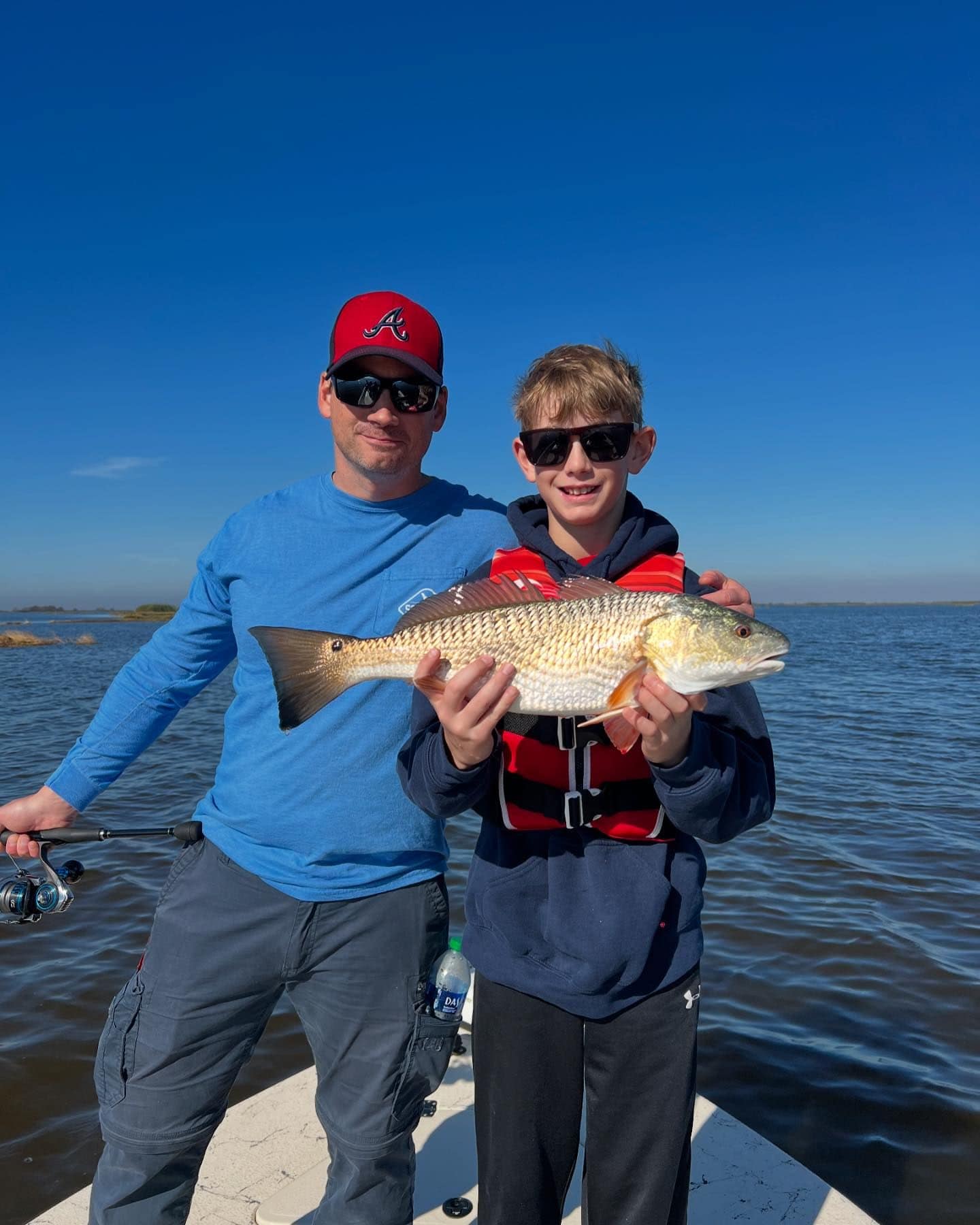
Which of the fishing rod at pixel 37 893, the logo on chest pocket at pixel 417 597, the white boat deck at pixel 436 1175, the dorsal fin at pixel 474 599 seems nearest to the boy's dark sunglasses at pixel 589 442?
the dorsal fin at pixel 474 599

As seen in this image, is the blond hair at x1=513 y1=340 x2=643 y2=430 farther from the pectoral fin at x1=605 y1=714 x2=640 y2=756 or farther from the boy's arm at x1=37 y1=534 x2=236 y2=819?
the boy's arm at x1=37 y1=534 x2=236 y2=819

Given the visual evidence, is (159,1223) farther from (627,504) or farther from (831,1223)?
(627,504)

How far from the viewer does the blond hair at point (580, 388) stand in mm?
3246

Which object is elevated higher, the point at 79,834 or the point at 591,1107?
the point at 79,834

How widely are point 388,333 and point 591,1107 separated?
3164mm

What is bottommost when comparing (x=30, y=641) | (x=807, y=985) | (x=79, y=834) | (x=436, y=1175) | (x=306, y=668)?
(x=807, y=985)

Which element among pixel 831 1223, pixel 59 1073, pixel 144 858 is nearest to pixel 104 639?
pixel 144 858

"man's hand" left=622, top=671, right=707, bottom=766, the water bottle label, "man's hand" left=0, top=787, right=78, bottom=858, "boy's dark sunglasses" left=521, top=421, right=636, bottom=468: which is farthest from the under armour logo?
the water bottle label

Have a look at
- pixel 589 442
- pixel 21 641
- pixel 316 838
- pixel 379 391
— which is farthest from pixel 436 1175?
pixel 21 641

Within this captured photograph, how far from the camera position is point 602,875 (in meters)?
2.94

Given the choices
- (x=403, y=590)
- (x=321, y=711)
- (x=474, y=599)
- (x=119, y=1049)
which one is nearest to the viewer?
(x=474, y=599)

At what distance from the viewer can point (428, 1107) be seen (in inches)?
169

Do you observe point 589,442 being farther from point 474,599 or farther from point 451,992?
point 451,992

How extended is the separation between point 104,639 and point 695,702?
69.4 m
